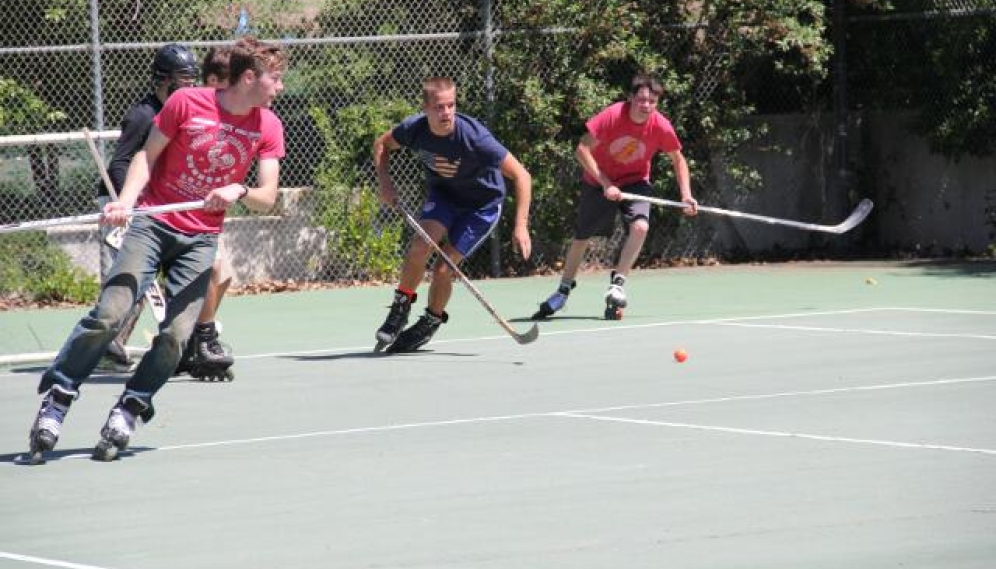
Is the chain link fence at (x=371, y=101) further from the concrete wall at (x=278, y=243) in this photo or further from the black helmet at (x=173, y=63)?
the black helmet at (x=173, y=63)

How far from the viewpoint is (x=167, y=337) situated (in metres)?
7.83

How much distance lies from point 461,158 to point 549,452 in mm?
4091

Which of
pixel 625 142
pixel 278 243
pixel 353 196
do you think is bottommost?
pixel 278 243

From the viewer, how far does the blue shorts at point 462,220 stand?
11.8m

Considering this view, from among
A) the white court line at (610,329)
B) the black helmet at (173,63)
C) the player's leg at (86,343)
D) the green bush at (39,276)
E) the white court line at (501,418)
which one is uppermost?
the black helmet at (173,63)

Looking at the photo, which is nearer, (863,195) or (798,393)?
(798,393)

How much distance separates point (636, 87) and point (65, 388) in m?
6.63

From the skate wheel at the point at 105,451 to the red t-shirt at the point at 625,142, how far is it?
6536 millimetres

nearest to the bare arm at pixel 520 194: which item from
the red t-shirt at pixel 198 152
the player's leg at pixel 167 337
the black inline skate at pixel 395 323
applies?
the black inline skate at pixel 395 323

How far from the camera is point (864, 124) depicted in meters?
19.5

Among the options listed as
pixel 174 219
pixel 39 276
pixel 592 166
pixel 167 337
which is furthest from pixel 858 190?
pixel 167 337

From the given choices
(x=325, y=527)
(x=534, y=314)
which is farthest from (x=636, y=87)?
(x=325, y=527)

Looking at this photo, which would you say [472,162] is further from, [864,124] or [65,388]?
[864,124]

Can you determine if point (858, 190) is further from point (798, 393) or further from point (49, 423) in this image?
point (49, 423)
